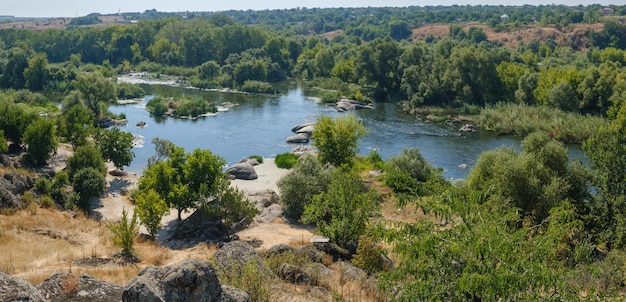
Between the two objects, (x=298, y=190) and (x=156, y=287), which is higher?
(x=156, y=287)

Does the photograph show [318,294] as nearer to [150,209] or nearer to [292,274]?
[292,274]

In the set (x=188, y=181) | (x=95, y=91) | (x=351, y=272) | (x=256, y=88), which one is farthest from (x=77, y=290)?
(x=256, y=88)

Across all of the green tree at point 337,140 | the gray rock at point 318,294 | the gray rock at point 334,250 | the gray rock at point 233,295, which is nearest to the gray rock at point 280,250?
the gray rock at point 334,250

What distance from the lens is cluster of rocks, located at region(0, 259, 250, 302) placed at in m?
9.41

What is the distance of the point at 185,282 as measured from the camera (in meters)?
9.80

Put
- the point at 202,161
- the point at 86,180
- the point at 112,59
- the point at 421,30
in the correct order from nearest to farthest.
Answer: the point at 202,161, the point at 86,180, the point at 112,59, the point at 421,30

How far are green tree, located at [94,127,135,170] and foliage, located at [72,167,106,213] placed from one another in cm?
557

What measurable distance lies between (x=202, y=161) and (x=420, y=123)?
3576 cm

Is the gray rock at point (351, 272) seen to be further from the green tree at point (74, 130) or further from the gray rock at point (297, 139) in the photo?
the gray rock at point (297, 139)

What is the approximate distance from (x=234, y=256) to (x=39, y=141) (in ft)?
79.8

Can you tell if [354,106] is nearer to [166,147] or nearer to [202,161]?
[166,147]

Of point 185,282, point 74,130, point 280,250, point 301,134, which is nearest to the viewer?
point 185,282

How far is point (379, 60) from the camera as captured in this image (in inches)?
2931

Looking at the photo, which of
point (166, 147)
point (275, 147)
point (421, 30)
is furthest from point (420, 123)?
point (421, 30)
